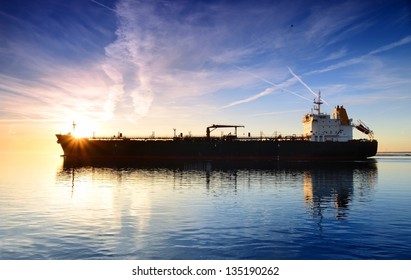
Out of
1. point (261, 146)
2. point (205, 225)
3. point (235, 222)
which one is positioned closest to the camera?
point (205, 225)

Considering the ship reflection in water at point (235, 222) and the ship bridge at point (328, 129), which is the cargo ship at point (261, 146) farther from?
the ship reflection in water at point (235, 222)

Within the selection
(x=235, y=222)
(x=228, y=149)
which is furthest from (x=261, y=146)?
(x=235, y=222)

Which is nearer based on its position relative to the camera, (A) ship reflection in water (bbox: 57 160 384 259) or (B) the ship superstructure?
(A) ship reflection in water (bbox: 57 160 384 259)

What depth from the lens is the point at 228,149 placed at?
306ft

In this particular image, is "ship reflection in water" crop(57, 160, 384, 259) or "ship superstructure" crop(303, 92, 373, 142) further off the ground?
"ship superstructure" crop(303, 92, 373, 142)

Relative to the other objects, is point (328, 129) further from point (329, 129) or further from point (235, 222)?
point (235, 222)

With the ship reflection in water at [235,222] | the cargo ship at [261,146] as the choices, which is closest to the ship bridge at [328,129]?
the cargo ship at [261,146]

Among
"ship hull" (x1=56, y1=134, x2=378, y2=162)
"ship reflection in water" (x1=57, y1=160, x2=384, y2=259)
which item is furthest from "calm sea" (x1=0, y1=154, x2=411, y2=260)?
"ship hull" (x1=56, y1=134, x2=378, y2=162)

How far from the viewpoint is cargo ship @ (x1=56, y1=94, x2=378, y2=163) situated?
9031cm

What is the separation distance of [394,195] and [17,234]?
3131 centimetres

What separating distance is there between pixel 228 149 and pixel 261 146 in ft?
29.1

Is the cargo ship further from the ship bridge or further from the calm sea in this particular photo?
the calm sea

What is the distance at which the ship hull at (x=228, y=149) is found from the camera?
90.0 m
